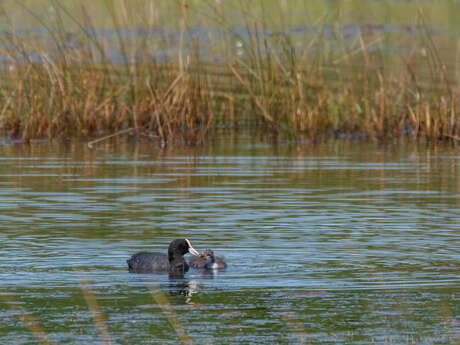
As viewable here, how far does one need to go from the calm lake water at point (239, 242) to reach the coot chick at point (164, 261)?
0.38ft

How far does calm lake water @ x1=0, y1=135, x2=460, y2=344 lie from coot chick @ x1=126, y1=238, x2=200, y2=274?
12 cm

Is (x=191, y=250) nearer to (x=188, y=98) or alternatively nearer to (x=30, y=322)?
(x=30, y=322)

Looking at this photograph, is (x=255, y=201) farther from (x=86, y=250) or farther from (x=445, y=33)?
(x=445, y=33)

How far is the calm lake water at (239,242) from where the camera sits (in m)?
8.93

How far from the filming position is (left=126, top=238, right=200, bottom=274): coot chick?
36.4 feet

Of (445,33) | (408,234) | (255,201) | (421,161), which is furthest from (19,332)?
(445,33)

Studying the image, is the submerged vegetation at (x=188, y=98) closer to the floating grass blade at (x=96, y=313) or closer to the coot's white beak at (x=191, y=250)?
the coot's white beak at (x=191, y=250)

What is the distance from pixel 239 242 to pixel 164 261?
4.56ft

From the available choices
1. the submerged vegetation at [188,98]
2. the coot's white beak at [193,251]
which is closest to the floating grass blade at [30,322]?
the coot's white beak at [193,251]

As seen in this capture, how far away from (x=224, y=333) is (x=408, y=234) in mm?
4942

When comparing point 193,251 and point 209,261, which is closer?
point 209,261

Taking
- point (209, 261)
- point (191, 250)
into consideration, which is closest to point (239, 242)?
point (191, 250)

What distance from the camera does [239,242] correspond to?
12.7 metres

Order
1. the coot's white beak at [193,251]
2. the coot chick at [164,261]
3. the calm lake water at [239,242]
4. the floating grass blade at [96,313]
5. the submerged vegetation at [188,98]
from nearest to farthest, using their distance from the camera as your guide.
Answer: the floating grass blade at [96,313]
the calm lake water at [239,242]
the coot chick at [164,261]
the coot's white beak at [193,251]
the submerged vegetation at [188,98]
